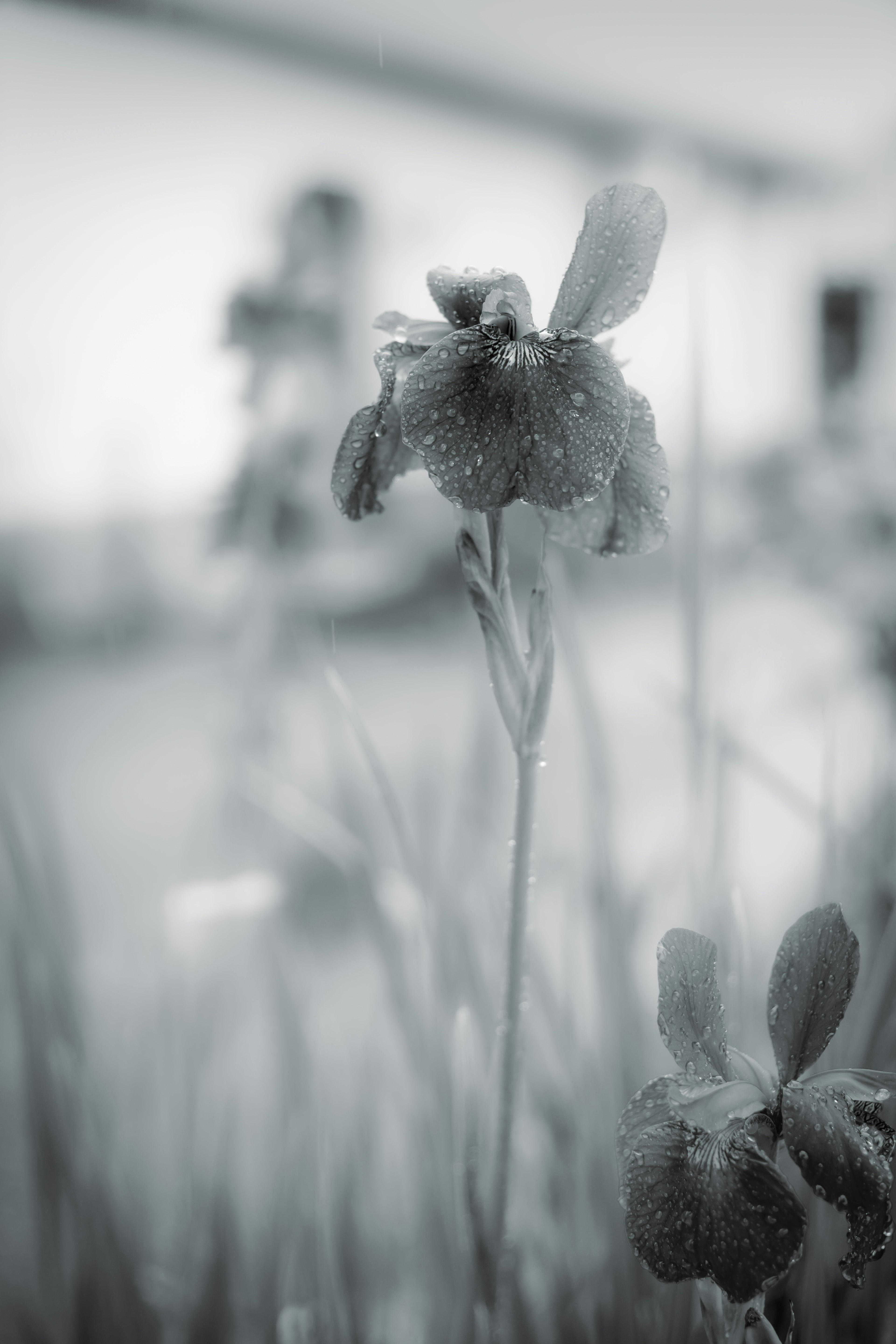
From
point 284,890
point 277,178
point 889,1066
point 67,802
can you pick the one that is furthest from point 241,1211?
point 277,178

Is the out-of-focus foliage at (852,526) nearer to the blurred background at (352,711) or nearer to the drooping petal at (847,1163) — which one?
the blurred background at (352,711)

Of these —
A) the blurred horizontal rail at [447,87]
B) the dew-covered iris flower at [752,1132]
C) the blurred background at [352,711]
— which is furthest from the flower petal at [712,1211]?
the blurred horizontal rail at [447,87]

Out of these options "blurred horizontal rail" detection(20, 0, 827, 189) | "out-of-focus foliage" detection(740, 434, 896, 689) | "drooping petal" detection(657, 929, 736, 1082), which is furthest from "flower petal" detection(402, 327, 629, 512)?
"blurred horizontal rail" detection(20, 0, 827, 189)

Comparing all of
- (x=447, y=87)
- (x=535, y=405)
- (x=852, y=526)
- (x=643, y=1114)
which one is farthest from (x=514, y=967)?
(x=447, y=87)

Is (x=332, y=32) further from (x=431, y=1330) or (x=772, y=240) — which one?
(x=431, y=1330)

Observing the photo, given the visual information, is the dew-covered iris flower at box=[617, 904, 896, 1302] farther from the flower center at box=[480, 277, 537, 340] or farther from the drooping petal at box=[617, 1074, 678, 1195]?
the flower center at box=[480, 277, 537, 340]

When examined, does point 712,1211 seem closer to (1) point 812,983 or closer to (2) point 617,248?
(1) point 812,983
